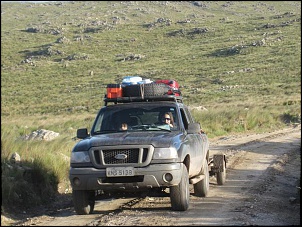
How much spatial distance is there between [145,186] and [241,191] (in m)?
3.42

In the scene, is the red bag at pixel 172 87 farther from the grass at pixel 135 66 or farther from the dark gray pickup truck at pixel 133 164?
the grass at pixel 135 66

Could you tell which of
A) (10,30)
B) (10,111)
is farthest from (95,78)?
(10,30)

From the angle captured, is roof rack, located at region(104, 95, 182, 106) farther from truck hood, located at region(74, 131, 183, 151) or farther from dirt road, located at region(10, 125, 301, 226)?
dirt road, located at region(10, 125, 301, 226)

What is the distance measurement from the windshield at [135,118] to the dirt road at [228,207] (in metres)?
1.31

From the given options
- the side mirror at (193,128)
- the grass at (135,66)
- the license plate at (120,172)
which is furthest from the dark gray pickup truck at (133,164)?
the grass at (135,66)

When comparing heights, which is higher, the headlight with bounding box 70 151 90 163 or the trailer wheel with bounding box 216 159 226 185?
the headlight with bounding box 70 151 90 163

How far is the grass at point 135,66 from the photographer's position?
25906mm

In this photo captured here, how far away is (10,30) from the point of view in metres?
113

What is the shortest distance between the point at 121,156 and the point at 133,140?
12.2 inches

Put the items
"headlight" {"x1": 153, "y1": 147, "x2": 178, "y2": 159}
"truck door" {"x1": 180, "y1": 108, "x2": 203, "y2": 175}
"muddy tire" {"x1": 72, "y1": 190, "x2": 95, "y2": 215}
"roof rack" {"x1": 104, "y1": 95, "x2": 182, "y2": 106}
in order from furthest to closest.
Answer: "roof rack" {"x1": 104, "y1": 95, "x2": 182, "y2": 106} < "truck door" {"x1": 180, "y1": 108, "x2": 203, "y2": 175} < "muddy tire" {"x1": 72, "y1": 190, "x2": 95, "y2": 215} < "headlight" {"x1": 153, "y1": 147, "x2": 178, "y2": 159}

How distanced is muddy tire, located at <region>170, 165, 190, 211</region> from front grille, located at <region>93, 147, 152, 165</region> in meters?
0.65

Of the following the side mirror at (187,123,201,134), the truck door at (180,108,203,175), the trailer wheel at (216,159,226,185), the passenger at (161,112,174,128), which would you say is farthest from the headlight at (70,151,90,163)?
the trailer wheel at (216,159,226,185)

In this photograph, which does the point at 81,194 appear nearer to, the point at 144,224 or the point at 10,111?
the point at 144,224

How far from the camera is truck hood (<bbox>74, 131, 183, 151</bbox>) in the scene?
849 cm
